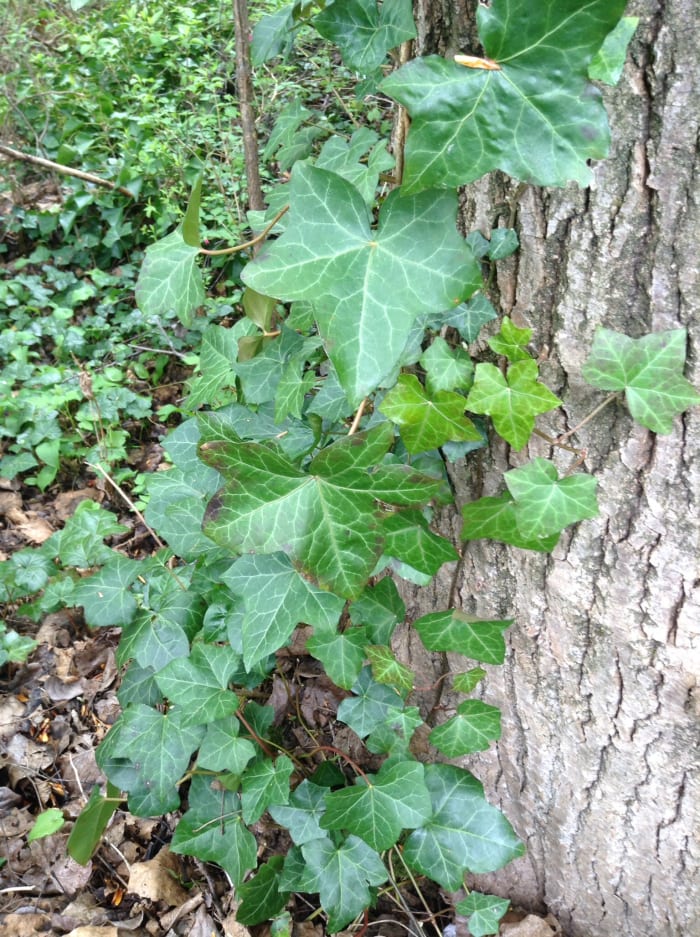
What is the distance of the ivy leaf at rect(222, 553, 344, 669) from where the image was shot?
1118 millimetres

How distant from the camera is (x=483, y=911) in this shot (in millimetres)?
1271

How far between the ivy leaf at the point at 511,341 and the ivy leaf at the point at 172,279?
0.45 m

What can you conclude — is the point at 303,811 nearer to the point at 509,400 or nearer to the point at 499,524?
the point at 499,524

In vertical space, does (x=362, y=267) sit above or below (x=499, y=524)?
above

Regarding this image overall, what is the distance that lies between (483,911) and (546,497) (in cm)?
83

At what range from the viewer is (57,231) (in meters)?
3.55

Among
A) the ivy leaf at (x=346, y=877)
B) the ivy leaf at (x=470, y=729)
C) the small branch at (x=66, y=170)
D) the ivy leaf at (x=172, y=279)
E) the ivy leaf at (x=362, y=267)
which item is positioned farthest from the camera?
the small branch at (x=66, y=170)

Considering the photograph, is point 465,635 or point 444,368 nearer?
point 444,368

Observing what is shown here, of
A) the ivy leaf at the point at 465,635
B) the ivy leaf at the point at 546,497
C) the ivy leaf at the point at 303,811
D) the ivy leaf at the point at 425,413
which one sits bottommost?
the ivy leaf at the point at 303,811

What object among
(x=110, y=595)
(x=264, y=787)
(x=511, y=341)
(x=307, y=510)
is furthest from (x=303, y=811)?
(x=511, y=341)

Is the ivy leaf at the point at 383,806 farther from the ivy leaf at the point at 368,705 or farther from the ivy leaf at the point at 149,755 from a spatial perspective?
the ivy leaf at the point at 149,755

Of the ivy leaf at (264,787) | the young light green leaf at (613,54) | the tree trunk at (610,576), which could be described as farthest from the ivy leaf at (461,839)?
the young light green leaf at (613,54)

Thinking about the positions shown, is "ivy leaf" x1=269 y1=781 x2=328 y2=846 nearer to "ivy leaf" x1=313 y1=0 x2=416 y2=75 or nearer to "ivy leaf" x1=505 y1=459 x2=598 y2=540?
"ivy leaf" x1=505 y1=459 x2=598 y2=540

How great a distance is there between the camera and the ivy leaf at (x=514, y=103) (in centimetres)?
72
